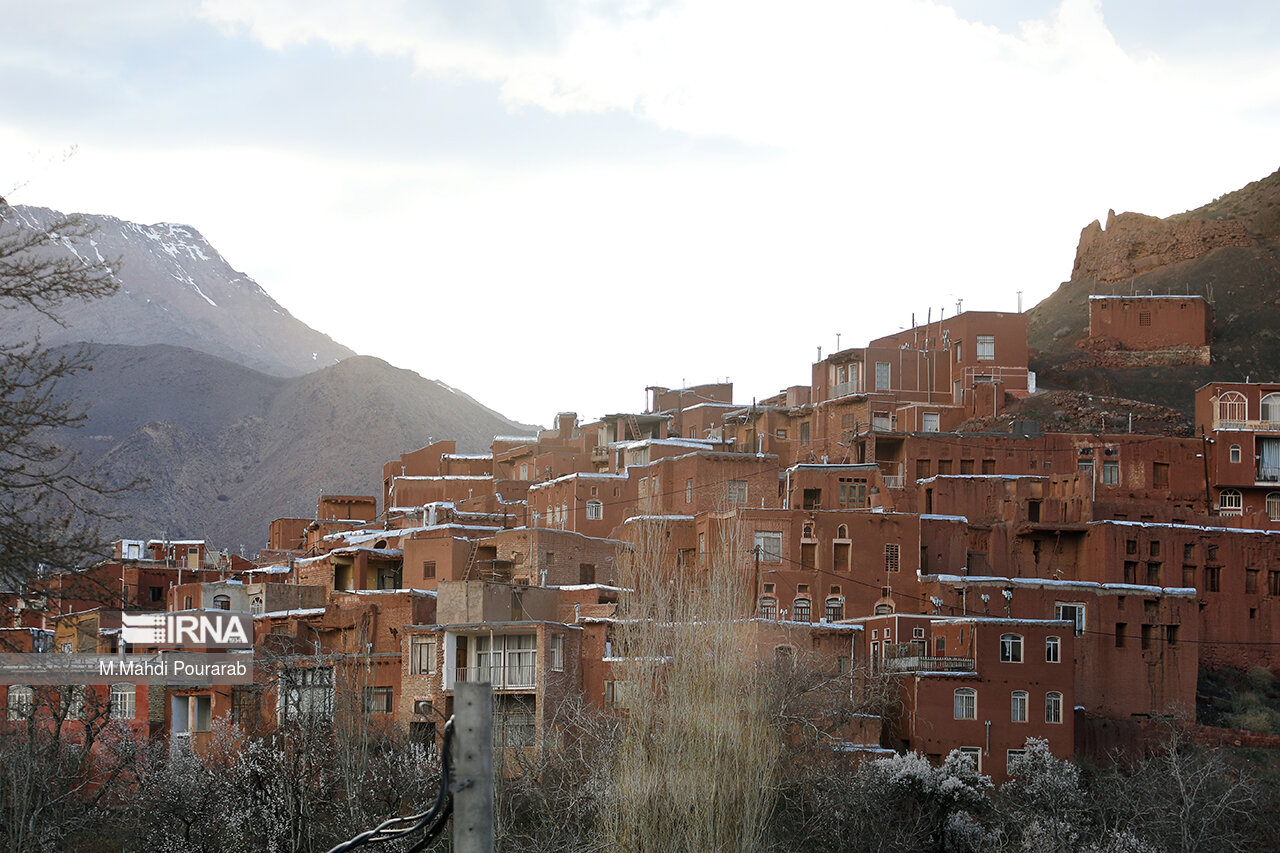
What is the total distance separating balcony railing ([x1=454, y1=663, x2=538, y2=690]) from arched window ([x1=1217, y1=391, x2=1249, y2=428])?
109ft

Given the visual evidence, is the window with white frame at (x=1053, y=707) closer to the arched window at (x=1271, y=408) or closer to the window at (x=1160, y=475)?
the window at (x=1160, y=475)

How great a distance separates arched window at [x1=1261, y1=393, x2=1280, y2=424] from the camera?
210 ft

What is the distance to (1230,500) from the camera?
62.0 m

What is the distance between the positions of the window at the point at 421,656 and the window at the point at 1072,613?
815 inches

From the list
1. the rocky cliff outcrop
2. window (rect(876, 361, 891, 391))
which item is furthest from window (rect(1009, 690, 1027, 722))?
the rocky cliff outcrop

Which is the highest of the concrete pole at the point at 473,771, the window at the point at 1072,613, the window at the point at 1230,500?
the window at the point at 1230,500

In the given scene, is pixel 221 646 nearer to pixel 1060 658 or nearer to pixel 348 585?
pixel 348 585

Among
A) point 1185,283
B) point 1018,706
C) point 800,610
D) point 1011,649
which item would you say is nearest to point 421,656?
point 800,610

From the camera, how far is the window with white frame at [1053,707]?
46.5m

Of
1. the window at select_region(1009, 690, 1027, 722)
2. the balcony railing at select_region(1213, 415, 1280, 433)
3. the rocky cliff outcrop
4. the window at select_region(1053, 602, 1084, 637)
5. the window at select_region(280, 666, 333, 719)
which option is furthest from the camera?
the rocky cliff outcrop

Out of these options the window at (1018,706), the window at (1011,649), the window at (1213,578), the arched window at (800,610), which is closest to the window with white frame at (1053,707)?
the window at (1018,706)

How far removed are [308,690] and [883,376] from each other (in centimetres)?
3212

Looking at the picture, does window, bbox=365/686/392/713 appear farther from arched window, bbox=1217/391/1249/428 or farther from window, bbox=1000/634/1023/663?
arched window, bbox=1217/391/1249/428

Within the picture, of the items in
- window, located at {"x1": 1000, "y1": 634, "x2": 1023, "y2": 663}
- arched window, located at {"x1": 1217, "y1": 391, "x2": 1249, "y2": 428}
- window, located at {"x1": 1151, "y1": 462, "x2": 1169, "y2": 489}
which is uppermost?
arched window, located at {"x1": 1217, "y1": 391, "x2": 1249, "y2": 428}
